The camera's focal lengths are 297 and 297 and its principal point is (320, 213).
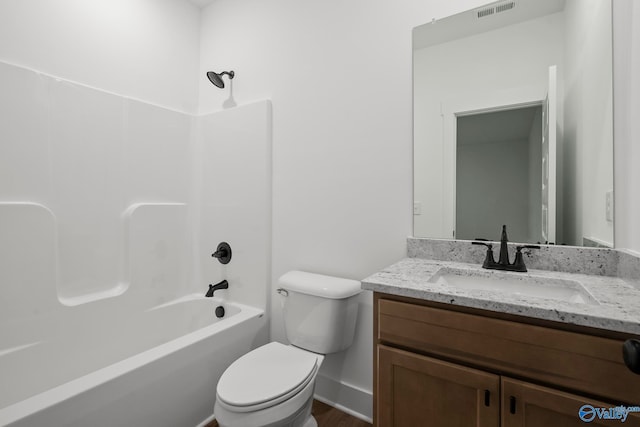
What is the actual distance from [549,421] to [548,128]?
111 centimetres

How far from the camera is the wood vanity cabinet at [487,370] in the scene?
751 millimetres

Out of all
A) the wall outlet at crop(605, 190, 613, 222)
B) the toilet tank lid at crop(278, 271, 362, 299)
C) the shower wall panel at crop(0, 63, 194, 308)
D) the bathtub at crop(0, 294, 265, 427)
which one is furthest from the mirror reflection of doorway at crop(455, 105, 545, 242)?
the shower wall panel at crop(0, 63, 194, 308)

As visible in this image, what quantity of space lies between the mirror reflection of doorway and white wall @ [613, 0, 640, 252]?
242 mm

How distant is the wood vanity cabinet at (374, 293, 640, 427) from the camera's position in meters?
0.75

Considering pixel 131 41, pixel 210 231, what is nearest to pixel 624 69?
pixel 210 231

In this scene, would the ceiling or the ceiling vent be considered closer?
the ceiling vent

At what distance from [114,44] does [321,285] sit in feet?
6.51

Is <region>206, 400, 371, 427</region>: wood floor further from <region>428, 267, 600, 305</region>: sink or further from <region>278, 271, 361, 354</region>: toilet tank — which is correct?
<region>428, 267, 600, 305</region>: sink

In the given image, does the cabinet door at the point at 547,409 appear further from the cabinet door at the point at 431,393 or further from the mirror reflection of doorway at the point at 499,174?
the mirror reflection of doorway at the point at 499,174

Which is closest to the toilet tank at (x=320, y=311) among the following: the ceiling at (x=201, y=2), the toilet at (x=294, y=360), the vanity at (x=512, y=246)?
the toilet at (x=294, y=360)

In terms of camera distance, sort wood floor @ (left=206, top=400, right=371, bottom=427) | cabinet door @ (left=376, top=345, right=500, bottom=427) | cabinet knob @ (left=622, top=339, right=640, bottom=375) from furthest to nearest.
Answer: wood floor @ (left=206, top=400, right=371, bottom=427) → cabinet door @ (left=376, top=345, right=500, bottom=427) → cabinet knob @ (left=622, top=339, right=640, bottom=375)

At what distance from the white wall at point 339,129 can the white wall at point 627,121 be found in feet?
1.96

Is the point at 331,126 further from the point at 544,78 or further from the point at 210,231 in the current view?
the point at 210,231

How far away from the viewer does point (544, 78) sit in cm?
128
